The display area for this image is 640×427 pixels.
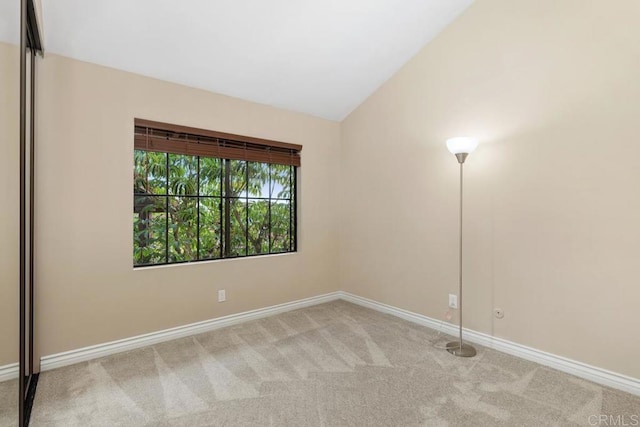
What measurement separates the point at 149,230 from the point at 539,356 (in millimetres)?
3401

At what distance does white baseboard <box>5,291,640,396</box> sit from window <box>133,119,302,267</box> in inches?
24.9

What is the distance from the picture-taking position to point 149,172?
9.95ft

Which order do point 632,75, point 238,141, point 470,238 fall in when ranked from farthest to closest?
point 238,141
point 470,238
point 632,75

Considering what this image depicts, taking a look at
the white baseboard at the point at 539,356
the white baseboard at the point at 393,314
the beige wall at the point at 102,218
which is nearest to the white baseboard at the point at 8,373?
the white baseboard at the point at 393,314

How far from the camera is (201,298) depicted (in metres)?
3.15

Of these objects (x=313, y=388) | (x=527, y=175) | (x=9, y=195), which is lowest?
(x=313, y=388)

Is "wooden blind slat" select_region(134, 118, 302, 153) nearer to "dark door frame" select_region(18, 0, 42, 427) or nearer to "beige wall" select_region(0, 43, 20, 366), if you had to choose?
"dark door frame" select_region(18, 0, 42, 427)

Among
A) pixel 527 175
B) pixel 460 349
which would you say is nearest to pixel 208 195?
pixel 460 349

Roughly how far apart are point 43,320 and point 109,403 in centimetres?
90

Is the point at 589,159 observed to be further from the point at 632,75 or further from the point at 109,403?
the point at 109,403

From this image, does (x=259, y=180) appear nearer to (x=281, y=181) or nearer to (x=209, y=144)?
(x=281, y=181)

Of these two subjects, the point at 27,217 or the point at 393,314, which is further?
the point at 393,314

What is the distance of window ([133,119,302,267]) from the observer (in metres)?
2.99

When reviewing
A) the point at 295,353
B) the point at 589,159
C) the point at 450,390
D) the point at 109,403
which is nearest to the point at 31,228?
the point at 109,403
